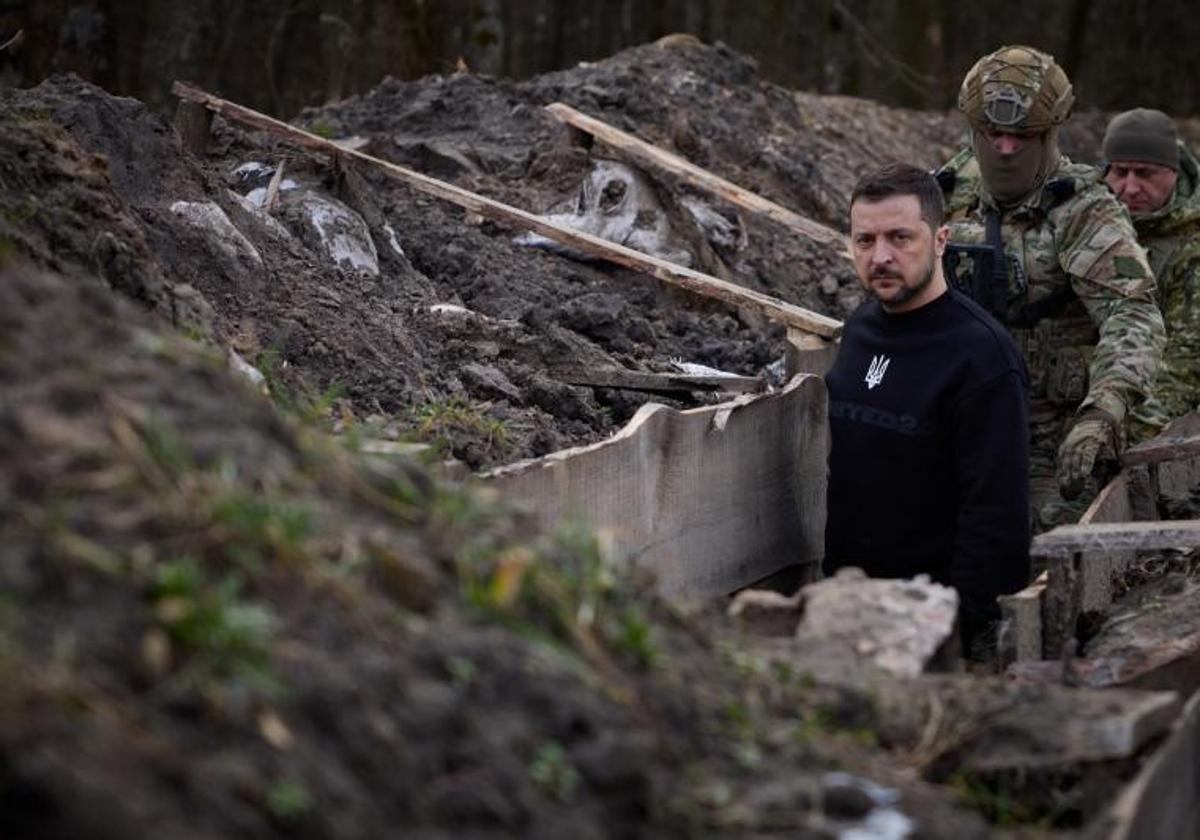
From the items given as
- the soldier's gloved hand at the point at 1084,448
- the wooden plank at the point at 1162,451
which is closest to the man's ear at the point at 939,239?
the soldier's gloved hand at the point at 1084,448

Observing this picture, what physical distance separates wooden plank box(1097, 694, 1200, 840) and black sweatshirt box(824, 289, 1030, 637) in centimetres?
190

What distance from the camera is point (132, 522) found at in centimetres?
374

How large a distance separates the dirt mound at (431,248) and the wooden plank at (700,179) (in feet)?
0.37

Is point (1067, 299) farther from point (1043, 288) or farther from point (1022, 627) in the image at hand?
point (1022, 627)

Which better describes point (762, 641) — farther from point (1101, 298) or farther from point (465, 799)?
point (1101, 298)

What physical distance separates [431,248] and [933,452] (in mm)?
2784

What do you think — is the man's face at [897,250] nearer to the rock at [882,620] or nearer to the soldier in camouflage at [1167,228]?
the rock at [882,620]

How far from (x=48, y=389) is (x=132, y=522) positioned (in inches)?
15.3

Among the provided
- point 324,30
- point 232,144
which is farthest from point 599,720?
point 324,30

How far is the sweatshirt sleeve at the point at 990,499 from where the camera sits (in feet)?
22.3

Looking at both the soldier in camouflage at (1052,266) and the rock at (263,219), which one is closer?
the soldier in camouflage at (1052,266)

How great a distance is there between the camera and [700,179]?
10.5 metres

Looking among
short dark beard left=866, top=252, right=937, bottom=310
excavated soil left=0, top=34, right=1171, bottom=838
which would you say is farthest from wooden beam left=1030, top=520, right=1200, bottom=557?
excavated soil left=0, top=34, right=1171, bottom=838

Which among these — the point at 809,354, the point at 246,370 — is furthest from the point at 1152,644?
the point at 246,370
